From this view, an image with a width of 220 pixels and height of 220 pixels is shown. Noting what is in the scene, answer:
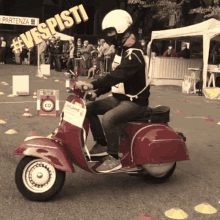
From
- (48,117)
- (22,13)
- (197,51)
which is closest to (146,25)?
(22,13)

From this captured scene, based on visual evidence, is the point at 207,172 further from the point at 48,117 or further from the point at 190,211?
the point at 48,117

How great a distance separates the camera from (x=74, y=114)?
389 centimetres

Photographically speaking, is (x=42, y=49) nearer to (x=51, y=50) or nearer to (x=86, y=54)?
(x=51, y=50)

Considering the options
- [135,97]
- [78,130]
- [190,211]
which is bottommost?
[190,211]

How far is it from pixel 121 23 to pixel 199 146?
118 inches

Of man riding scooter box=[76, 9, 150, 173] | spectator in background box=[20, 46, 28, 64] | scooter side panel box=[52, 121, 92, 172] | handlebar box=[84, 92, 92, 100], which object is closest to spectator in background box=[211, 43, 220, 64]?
spectator in background box=[20, 46, 28, 64]

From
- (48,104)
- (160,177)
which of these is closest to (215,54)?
(48,104)

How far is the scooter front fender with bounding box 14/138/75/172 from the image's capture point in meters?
3.72

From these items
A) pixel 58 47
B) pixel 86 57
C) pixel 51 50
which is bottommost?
pixel 86 57

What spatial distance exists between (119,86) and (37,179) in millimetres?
1294

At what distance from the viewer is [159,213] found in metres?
3.67

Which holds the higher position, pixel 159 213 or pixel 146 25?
pixel 146 25

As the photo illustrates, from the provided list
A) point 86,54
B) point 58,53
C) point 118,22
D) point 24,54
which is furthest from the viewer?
point 24,54

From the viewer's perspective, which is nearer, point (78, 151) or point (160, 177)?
point (78, 151)
